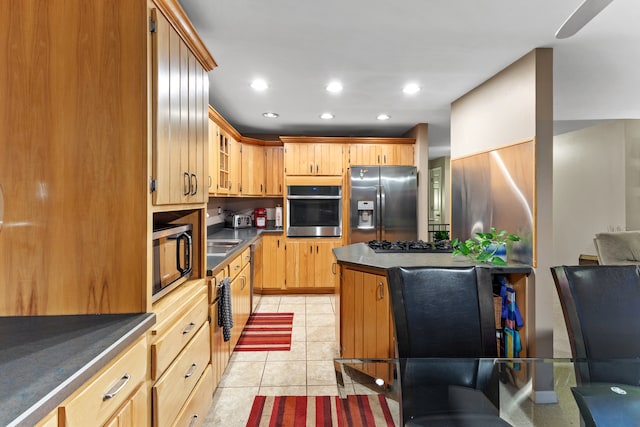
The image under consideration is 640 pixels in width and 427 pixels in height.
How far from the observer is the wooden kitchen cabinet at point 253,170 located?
4508 mm

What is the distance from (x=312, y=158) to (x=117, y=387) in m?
3.85

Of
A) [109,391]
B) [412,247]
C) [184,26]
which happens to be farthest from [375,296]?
[184,26]

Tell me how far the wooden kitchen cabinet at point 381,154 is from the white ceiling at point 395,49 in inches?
33.2

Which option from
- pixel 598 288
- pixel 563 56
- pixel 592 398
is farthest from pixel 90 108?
pixel 563 56

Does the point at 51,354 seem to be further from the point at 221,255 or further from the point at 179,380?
the point at 221,255

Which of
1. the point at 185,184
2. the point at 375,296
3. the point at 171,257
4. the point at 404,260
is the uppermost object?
the point at 185,184

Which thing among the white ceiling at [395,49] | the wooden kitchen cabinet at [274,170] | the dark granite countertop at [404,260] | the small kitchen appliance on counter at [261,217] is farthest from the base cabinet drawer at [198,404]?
the wooden kitchen cabinet at [274,170]

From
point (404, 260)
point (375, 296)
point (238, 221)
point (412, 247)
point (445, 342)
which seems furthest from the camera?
point (238, 221)

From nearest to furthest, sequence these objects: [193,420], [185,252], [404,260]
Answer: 1. [193,420]
2. [185,252]
3. [404,260]

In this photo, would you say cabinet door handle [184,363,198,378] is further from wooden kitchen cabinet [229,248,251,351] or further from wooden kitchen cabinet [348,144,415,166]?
wooden kitchen cabinet [348,144,415,166]

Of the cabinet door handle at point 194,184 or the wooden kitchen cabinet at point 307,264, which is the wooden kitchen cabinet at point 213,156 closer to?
the cabinet door handle at point 194,184

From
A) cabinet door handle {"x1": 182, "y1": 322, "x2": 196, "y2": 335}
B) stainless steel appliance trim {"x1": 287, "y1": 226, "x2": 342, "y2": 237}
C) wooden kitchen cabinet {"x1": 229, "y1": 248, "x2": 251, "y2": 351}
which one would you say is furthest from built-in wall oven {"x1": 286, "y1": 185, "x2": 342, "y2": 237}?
cabinet door handle {"x1": 182, "y1": 322, "x2": 196, "y2": 335}

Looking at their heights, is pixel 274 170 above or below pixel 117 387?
above

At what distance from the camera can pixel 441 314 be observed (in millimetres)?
1420
